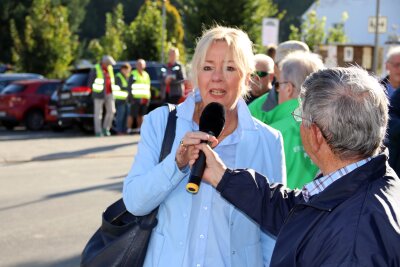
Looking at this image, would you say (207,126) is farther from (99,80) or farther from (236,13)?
(236,13)

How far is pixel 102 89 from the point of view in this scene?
18.4m

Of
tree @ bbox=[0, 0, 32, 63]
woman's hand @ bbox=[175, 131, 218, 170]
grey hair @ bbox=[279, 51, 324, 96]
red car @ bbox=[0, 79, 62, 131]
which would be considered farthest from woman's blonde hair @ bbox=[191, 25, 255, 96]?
tree @ bbox=[0, 0, 32, 63]

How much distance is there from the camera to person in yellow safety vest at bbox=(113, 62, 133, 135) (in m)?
19.2

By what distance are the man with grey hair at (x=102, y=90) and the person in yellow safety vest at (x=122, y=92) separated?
1.67 ft

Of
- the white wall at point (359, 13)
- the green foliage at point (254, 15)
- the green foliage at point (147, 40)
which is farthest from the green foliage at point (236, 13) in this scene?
the white wall at point (359, 13)

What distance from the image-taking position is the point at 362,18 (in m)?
62.8

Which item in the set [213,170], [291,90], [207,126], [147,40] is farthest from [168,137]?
[147,40]

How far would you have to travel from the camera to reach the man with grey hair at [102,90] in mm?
18391

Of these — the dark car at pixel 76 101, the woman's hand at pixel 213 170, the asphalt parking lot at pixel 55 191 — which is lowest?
the asphalt parking lot at pixel 55 191

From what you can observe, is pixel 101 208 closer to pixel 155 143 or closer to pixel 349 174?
pixel 155 143

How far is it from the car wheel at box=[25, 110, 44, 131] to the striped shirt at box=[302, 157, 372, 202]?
19.8 metres

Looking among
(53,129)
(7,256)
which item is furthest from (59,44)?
(7,256)

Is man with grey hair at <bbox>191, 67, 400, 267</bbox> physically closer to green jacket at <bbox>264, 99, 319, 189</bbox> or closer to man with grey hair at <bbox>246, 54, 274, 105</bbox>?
green jacket at <bbox>264, 99, 319, 189</bbox>

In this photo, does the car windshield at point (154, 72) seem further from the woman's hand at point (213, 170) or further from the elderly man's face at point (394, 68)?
the woman's hand at point (213, 170)
